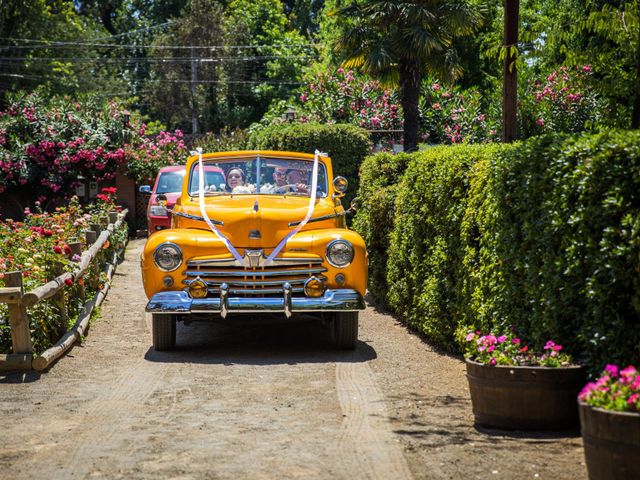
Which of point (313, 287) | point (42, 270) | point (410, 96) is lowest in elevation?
point (313, 287)

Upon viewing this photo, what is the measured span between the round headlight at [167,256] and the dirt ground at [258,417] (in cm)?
95

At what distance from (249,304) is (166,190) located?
42.1 feet

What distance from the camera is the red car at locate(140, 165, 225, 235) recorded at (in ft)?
38.5

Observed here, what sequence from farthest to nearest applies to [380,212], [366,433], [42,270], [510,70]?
[380,212] → [510,70] → [42,270] → [366,433]

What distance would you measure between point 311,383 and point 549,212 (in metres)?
2.81

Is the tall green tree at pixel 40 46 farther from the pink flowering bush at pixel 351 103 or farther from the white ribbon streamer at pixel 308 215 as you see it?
the white ribbon streamer at pixel 308 215

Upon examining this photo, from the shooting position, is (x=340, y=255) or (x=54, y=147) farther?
(x=54, y=147)

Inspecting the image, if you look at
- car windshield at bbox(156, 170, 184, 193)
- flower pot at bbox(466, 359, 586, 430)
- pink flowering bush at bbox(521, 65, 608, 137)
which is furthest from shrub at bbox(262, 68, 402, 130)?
flower pot at bbox(466, 359, 586, 430)

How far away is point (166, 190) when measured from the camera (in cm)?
2209

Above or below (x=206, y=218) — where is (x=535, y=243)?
below

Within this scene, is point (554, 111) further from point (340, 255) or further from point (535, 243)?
point (535, 243)

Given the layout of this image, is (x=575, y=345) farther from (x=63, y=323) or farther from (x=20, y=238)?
(x=20, y=238)

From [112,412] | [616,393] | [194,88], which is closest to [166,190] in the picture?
[112,412]

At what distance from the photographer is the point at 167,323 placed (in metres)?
10.2
